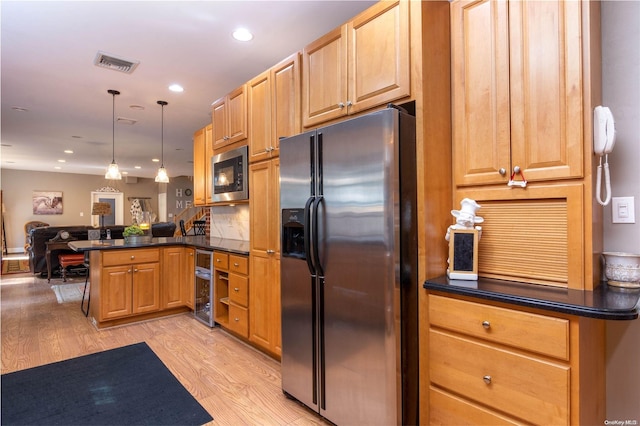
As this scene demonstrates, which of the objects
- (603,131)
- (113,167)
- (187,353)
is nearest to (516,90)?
(603,131)

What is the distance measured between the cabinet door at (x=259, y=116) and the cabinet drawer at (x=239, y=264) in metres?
0.90

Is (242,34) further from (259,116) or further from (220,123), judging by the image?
(220,123)

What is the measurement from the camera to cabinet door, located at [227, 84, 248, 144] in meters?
3.05

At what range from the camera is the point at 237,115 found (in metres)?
3.18

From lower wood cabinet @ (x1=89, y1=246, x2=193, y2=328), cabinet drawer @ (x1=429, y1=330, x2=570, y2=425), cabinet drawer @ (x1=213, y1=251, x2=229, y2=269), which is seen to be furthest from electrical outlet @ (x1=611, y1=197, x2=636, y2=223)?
lower wood cabinet @ (x1=89, y1=246, x2=193, y2=328)

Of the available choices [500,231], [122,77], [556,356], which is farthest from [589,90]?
[122,77]

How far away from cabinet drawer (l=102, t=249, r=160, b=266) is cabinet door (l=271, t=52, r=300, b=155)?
84.6 inches

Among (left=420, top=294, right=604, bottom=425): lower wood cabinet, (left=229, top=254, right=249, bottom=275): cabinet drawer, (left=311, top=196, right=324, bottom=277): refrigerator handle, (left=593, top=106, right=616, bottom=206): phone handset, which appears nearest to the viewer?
Result: (left=420, top=294, right=604, bottom=425): lower wood cabinet

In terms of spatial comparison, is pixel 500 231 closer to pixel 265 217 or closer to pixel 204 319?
pixel 265 217

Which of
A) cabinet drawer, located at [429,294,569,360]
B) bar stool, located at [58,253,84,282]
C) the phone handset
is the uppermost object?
the phone handset

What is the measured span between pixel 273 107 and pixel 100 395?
2.42 metres

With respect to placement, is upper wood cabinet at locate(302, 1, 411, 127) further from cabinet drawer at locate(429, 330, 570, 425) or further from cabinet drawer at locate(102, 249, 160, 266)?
cabinet drawer at locate(102, 249, 160, 266)

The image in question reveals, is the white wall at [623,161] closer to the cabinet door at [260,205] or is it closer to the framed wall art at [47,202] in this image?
the cabinet door at [260,205]

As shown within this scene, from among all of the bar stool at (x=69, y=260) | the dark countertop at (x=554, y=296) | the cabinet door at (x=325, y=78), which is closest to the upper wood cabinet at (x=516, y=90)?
the dark countertop at (x=554, y=296)
